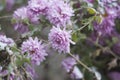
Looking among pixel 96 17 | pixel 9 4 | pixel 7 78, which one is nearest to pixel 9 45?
pixel 7 78

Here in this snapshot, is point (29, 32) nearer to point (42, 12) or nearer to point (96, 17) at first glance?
point (42, 12)

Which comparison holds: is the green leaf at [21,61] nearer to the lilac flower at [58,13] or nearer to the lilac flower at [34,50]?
the lilac flower at [34,50]

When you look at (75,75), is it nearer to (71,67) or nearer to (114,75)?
(71,67)

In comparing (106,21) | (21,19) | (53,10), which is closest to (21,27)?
(21,19)

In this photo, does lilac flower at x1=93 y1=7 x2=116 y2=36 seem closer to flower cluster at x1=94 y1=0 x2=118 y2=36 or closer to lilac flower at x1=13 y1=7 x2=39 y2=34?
flower cluster at x1=94 y1=0 x2=118 y2=36

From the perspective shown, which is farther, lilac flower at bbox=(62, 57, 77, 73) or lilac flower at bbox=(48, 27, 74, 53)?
lilac flower at bbox=(62, 57, 77, 73)

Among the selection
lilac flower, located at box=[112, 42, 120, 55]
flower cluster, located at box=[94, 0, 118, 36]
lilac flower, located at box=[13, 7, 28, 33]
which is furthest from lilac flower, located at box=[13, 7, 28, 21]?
lilac flower, located at box=[112, 42, 120, 55]

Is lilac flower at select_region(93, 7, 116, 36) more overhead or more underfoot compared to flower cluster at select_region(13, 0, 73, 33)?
more underfoot

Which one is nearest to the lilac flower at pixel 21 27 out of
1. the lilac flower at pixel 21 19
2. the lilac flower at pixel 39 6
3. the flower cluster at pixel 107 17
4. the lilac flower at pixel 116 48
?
the lilac flower at pixel 21 19
